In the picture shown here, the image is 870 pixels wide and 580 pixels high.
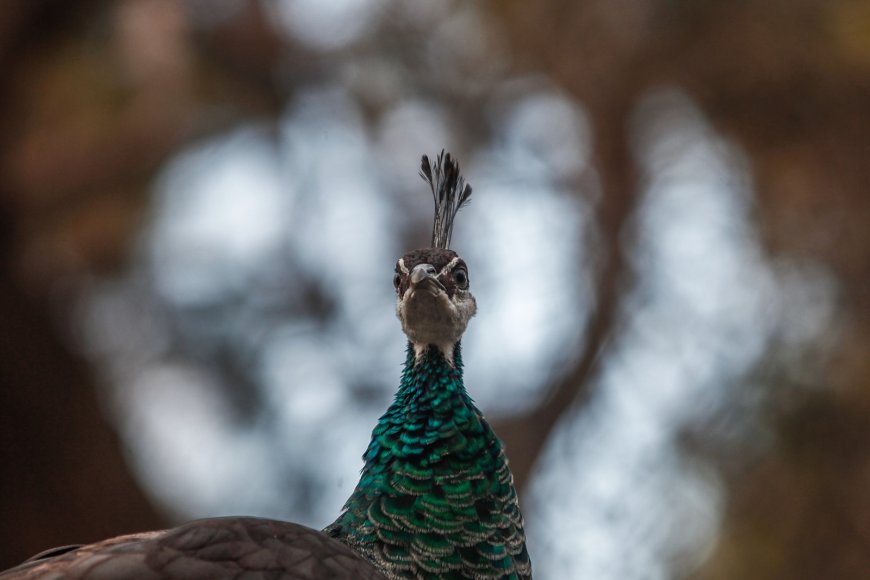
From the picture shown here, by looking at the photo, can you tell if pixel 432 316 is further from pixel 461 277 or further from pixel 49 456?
pixel 49 456

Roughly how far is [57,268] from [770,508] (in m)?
4.29

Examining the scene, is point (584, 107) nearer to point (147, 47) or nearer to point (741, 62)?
point (741, 62)

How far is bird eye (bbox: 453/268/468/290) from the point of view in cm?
406

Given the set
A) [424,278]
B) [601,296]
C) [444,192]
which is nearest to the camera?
[424,278]

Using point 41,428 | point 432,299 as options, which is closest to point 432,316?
point 432,299

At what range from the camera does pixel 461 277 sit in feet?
13.4

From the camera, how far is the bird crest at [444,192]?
433cm

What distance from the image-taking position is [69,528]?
459cm

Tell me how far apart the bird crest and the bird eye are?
9.7 inches

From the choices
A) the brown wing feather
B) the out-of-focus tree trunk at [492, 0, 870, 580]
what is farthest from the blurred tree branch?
the brown wing feather

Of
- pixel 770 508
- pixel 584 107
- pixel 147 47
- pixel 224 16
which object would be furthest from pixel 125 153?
pixel 770 508

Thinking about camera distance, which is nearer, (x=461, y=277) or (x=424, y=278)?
(x=424, y=278)

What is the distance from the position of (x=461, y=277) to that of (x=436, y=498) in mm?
1045

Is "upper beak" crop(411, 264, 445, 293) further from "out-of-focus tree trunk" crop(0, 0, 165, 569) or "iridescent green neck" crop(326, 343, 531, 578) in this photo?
"out-of-focus tree trunk" crop(0, 0, 165, 569)
